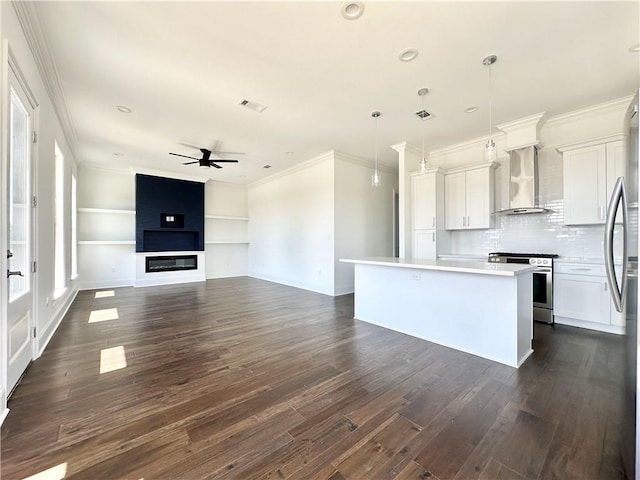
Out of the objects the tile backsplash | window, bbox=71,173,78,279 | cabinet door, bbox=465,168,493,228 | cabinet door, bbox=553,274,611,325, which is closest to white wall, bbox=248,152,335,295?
cabinet door, bbox=465,168,493,228

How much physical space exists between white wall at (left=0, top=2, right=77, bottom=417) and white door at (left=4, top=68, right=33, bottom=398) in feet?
0.53

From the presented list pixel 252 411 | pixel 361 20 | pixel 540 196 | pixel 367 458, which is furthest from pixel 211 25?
pixel 540 196

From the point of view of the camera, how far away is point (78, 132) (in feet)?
15.2

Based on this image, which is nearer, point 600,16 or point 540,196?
point 600,16

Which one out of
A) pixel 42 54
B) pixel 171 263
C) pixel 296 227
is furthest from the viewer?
pixel 171 263

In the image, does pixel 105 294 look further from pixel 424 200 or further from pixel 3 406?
pixel 424 200

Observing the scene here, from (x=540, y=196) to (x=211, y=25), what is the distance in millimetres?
4795

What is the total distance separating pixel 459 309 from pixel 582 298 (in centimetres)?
200

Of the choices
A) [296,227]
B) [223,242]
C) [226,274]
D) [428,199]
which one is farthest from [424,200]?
[226,274]

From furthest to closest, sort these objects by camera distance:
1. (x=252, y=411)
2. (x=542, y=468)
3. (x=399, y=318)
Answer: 1. (x=399, y=318)
2. (x=252, y=411)
3. (x=542, y=468)

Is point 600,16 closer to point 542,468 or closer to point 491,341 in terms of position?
point 491,341

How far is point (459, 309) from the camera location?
2.93 m

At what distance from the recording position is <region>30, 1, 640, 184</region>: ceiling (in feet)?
7.19

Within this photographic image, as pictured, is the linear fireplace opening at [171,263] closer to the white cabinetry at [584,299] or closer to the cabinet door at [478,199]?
the cabinet door at [478,199]
